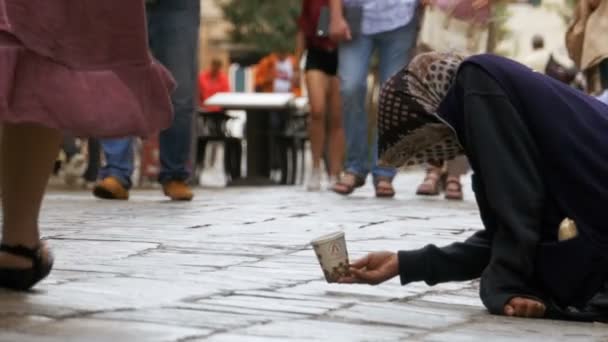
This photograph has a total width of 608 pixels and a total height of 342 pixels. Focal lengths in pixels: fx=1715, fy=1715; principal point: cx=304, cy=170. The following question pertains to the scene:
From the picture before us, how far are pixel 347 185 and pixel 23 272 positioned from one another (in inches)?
264

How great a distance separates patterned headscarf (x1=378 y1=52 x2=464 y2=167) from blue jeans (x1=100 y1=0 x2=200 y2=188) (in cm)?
491

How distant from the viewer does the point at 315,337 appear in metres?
3.93

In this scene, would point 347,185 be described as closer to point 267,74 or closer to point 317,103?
point 317,103

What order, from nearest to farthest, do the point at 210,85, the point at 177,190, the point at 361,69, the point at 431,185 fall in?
1. the point at 177,190
2. the point at 361,69
3. the point at 431,185
4. the point at 210,85

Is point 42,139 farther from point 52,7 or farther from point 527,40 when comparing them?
point 527,40

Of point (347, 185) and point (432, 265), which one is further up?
point (432, 265)

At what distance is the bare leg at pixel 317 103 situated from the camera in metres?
12.0

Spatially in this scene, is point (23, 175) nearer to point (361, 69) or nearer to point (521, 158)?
point (521, 158)

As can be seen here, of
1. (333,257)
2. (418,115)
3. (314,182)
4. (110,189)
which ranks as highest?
(418,115)

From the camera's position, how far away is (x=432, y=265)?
4.82 m

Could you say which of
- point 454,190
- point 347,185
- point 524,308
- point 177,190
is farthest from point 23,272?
point 454,190

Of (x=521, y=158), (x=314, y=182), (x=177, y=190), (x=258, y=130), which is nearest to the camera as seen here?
(x=521, y=158)

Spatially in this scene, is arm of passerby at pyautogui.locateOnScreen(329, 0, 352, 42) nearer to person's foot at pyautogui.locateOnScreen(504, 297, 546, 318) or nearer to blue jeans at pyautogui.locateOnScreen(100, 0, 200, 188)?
blue jeans at pyautogui.locateOnScreen(100, 0, 200, 188)

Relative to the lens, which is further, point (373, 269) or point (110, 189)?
point (110, 189)
